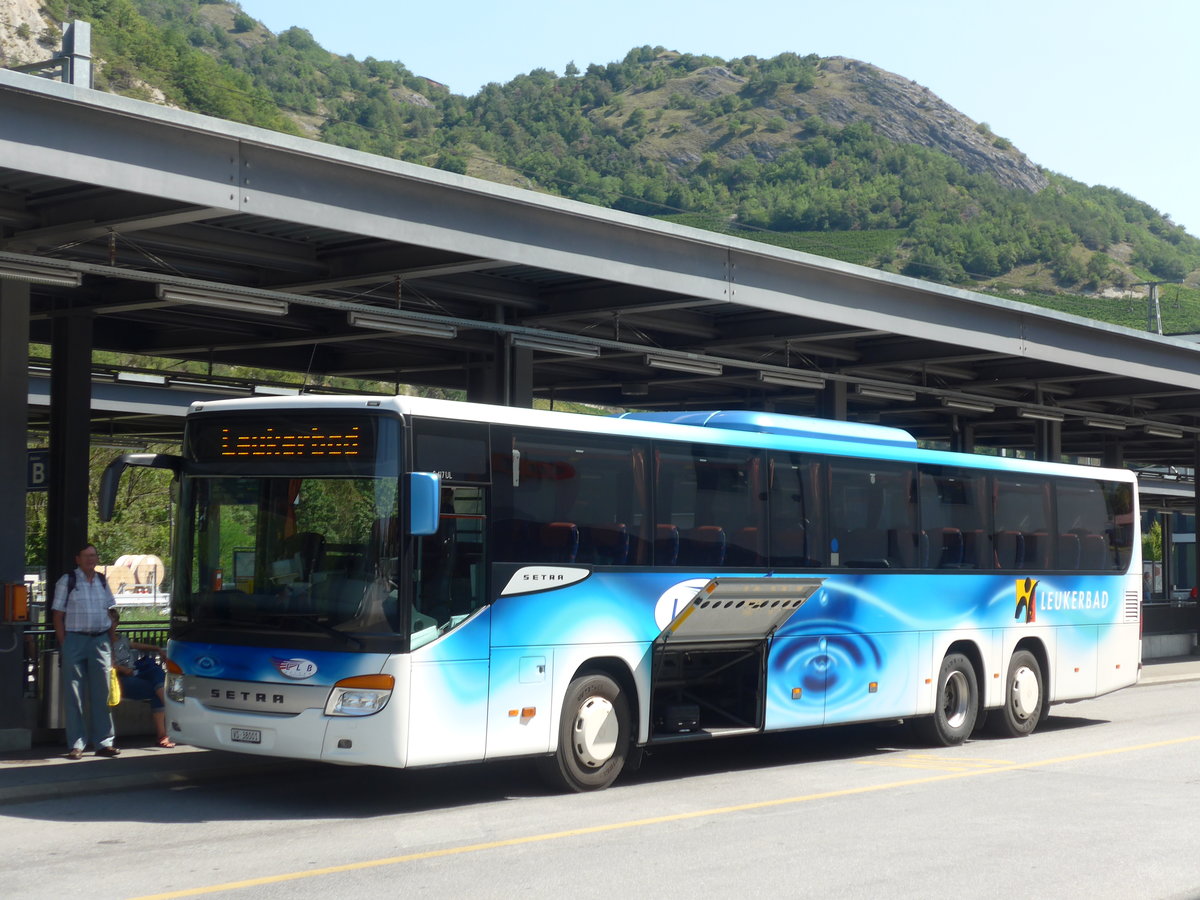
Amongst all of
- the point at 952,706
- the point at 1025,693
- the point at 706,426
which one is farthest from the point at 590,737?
the point at 1025,693

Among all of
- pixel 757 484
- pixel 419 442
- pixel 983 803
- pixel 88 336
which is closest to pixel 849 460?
pixel 757 484

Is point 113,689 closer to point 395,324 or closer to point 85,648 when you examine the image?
point 85,648

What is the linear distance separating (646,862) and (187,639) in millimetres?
4268

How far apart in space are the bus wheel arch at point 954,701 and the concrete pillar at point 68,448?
1007 cm

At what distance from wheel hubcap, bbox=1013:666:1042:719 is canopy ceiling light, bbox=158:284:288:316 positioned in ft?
31.0

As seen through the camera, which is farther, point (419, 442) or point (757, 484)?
point (757, 484)

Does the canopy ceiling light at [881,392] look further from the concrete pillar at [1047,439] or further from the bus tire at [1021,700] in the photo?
the concrete pillar at [1047,439]

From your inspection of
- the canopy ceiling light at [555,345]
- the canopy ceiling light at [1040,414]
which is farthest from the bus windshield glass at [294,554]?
the canopy ceiling light at [1040,414]

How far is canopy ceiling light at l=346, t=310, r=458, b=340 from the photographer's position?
15.1 m

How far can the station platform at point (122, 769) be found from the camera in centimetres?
1159

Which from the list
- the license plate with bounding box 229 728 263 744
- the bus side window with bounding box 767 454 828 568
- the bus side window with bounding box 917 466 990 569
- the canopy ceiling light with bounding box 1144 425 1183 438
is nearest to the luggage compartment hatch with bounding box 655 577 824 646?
the bus side window with bounding box 767 454 828 568

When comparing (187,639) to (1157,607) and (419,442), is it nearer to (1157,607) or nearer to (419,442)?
(419,442)

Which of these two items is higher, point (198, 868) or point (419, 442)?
point (419, 442)

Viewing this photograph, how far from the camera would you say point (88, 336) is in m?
18.4
